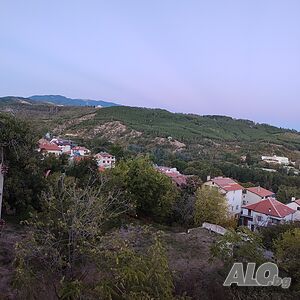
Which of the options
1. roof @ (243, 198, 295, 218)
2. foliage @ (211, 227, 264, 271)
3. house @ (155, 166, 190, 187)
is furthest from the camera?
house @ (155, 166, 190, 187)

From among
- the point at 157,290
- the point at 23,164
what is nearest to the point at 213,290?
the point at 157,290

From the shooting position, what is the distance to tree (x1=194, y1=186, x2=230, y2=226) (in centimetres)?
→ 2217

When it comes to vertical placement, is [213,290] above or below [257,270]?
below

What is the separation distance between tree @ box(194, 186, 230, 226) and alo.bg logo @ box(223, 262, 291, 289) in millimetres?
14023

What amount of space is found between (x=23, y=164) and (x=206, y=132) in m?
87.1

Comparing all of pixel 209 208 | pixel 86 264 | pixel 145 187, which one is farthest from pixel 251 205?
pixel 86 264

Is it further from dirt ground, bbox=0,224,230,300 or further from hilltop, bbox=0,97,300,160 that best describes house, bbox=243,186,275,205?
hilltop, bbox=0,97,300,160

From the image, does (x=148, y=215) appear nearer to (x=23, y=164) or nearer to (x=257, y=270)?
(x=23, y=164)

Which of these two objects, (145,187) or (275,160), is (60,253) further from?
(275,160)

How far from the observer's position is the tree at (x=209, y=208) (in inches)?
873

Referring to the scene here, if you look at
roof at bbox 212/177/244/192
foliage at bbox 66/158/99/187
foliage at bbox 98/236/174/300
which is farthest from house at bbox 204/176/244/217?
foliage at bbox 98/236/174/300

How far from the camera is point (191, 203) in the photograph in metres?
22.8

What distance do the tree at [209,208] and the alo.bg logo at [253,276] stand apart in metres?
14.0

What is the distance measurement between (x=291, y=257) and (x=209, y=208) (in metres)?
11.8
